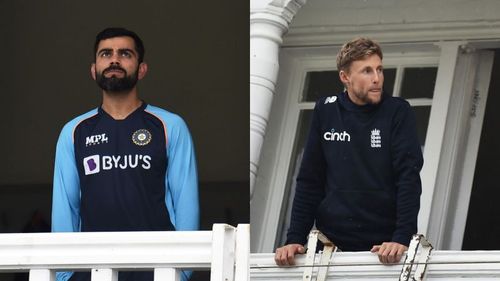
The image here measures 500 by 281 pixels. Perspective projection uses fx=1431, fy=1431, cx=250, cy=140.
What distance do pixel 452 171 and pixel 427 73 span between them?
0.38m

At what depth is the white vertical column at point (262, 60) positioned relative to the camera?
16.9 feet

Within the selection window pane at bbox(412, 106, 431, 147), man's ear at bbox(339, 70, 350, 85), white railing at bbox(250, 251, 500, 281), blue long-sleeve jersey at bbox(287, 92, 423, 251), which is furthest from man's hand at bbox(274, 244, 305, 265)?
window pane at bbox(412, 106, 431, 147)

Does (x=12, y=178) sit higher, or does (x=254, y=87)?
(x=254, y=87)

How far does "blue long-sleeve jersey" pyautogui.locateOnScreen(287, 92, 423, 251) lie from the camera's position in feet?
15.4

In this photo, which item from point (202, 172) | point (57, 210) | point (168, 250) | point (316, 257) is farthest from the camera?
point (202, 172)

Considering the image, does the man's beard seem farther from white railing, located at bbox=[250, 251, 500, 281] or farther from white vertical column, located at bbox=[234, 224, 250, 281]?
white vertical column, located at bbox=[234, 224, 250, 281]

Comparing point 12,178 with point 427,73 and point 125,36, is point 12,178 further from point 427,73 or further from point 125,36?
point 427,73

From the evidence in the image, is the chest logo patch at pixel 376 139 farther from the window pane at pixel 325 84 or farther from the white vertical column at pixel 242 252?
the white vertical column at pixel 242 252

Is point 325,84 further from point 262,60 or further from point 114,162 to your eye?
point 114,162

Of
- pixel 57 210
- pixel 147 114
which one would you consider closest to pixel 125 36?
pixel 147 114

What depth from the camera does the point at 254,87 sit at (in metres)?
5.15

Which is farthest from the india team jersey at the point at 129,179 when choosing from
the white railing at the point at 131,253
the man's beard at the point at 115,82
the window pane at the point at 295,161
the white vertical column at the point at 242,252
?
the white vertical column at the point at 242,252

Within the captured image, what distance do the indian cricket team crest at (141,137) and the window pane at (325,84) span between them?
0.62 meters

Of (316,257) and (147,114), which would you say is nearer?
(316,257)
